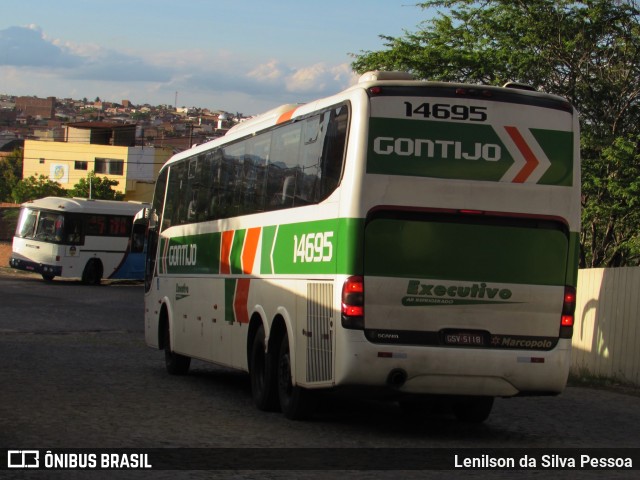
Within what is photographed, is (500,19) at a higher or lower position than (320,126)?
higher

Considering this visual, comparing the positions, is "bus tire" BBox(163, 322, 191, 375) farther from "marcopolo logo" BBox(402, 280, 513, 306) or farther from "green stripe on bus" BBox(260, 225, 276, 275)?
"marcopolo logo" BBox(402, 280, 513, 306)

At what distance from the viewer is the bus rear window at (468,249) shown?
36.7 feet

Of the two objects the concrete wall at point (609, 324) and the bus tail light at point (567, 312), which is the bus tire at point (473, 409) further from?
the concrete wall at point (609, 324)

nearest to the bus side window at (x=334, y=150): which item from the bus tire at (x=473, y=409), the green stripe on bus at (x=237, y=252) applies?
the bus tire at (x=473, y=409)

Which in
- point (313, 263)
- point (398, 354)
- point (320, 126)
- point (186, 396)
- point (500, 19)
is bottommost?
point (186, 396)

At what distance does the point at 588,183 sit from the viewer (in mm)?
37844

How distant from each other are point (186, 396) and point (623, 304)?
764 cm

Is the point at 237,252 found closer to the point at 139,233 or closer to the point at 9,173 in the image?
the point at 139,233

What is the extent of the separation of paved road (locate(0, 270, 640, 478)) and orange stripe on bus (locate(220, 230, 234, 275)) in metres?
1.66

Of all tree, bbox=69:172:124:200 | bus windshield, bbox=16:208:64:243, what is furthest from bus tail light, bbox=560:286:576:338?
tree, bbox=69:172:124:200

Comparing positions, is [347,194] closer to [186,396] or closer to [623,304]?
[186,396]

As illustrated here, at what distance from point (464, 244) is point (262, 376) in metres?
3.58

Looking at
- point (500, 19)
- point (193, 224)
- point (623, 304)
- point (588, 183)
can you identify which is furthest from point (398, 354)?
point (500, 19)

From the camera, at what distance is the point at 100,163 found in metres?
113
